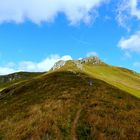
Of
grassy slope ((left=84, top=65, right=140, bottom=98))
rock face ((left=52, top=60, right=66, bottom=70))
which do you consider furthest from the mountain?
rock face ((left=52, top=60, right=66, bottom=70))

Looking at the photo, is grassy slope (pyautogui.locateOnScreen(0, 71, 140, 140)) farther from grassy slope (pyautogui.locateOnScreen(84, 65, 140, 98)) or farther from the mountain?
grassy slope (pyautogui.locateOnScreen(84, 65, 140, 98))

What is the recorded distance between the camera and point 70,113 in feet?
161

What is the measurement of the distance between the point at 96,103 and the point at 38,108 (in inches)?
392

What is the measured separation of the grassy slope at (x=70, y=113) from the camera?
41.5 m

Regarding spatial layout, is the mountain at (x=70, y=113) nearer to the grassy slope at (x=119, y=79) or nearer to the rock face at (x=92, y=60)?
the grassy slope at (x=119, y=79)

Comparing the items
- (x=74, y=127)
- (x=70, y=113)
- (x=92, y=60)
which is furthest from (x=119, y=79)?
(x=74, y=127)

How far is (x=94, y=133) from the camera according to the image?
134ft

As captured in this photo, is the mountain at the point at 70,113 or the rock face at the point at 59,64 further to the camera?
the rock face at the point at 59,64

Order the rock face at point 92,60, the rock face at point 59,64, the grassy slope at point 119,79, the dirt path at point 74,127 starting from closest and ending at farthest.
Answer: the dirt path at point 74,127
the grassy slope at point 119,79
the rock face at point 59,64
the rock face at point 92,60

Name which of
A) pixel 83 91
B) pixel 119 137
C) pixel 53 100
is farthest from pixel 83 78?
pixel 119 137

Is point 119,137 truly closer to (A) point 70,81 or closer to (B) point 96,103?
(B) point 96,103

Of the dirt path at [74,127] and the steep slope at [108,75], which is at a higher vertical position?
the steep slope at [108,75]

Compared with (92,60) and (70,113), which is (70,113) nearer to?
(70,113)

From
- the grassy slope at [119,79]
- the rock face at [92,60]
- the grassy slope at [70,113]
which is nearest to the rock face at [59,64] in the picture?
the grassy slope at [119,79]
